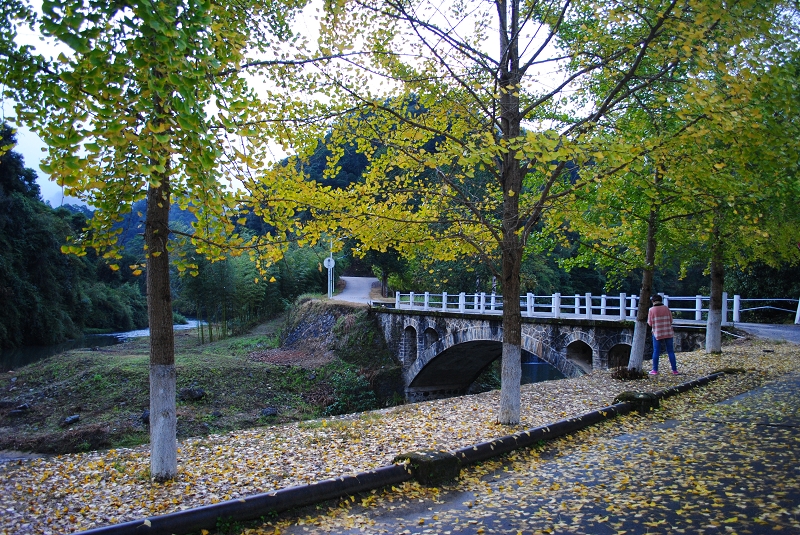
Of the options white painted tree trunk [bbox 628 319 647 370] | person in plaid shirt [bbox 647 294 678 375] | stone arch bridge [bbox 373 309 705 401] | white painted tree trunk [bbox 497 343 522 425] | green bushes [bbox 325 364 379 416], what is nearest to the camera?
white painted tree trunk [bbox 497 343 522 425]

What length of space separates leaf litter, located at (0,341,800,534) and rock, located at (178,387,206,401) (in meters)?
8.69

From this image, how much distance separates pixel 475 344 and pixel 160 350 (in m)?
17.5

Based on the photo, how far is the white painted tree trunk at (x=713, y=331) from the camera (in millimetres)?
12539

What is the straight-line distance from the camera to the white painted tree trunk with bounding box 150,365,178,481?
4883 millimetres

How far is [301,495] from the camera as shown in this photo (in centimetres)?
441

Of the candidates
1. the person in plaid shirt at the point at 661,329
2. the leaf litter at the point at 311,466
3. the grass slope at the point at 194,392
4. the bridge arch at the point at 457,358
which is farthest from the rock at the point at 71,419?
the person in plaid shirt at the point at 661,329

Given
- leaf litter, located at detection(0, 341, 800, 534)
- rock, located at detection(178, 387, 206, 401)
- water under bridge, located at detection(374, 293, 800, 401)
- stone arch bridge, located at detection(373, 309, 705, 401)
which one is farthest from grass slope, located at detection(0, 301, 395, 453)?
leaf litter, located at detection(0, 341, 800, 534)

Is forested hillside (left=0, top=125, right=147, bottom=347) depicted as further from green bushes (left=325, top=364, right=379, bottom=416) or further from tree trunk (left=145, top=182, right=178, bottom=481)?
tree trunk (left=145, top=182, right=178, bottom=481)

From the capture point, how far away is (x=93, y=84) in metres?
3.33

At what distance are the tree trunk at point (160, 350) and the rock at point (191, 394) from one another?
11.1 meters

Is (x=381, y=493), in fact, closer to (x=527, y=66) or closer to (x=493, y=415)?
(x=493, y=415)

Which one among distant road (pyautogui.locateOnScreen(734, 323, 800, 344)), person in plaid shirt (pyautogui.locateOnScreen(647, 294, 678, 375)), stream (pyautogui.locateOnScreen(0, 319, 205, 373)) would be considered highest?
person in plaid shirt (pyautogui.locateOnScreen(647, 294, 678, 375))

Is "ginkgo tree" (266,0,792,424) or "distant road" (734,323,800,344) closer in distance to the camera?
"ginkgo tree" (266,0,792,424)

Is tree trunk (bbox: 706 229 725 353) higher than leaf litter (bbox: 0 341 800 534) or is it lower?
higher
